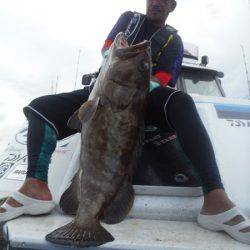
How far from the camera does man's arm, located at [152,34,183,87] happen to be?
3.50 meters

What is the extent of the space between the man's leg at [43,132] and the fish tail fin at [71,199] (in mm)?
130

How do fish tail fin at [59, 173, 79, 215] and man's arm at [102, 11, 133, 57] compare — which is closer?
fish tail fin at [59, 173, 79, 215]

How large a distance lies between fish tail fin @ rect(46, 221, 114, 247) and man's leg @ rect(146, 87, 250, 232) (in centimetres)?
70

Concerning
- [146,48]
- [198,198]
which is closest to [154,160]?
[198,198]

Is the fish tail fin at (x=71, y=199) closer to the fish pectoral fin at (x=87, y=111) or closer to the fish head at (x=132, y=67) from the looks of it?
the fish pectoral fin at (x=87, y=111)

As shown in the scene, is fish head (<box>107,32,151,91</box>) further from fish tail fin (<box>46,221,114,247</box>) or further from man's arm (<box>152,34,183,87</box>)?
fish tail fin (<box>46,221,114,247</box>)

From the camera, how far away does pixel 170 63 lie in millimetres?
3615

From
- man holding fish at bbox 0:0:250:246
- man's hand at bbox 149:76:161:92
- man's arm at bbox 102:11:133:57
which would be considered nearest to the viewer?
man holding fish at bbox 0:0:250:246

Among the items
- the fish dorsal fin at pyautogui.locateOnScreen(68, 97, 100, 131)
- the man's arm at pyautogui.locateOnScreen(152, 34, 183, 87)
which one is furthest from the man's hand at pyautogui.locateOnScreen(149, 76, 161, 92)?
the fish dorsal fin at pyautogui.locateOnScreen(68, 97, 100, 131)

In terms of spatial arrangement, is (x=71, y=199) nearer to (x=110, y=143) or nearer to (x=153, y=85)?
(x=110, y=143)

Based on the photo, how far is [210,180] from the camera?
Answer: 2.46 meters

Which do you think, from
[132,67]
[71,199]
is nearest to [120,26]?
[132,67]

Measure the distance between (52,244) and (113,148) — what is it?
0.74 m

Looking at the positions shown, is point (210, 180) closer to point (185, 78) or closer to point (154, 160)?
point (154, 160)
